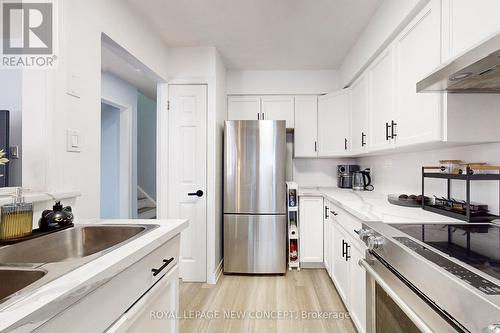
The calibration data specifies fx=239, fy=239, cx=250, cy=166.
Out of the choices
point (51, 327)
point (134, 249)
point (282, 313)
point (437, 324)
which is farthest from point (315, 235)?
point (51, 327)

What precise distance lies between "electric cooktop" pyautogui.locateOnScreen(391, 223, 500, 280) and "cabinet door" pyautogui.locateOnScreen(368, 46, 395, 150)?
0.83m

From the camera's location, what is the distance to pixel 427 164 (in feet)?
6.06

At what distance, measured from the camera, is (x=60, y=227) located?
3.43 feet

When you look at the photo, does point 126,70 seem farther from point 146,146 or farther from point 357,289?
point 357,289

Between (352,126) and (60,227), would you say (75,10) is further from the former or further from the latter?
(352,126)

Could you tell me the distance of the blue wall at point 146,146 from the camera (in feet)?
16.1

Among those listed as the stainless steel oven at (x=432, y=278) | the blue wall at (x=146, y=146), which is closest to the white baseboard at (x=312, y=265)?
the stainless steel oven at (x=432, y=278)

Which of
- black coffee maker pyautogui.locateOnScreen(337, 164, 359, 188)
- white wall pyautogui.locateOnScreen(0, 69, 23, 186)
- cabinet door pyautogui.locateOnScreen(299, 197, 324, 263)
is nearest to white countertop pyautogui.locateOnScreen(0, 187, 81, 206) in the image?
white wall pyautogui.locateOnScreen(0, 69, 23, 186)

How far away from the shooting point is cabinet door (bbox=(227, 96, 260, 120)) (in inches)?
129

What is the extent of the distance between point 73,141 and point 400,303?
5.53ft

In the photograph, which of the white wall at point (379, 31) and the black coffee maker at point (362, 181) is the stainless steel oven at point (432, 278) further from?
the black coffee maker at point (362, 181)

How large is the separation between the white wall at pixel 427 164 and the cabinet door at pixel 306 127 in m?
0.71

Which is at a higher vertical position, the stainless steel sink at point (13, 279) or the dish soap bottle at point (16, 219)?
the dish soap bottle at point (16, 219)

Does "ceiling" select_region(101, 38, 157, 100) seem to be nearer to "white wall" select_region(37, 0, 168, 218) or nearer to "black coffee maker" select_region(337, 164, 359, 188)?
"white wall" select_region(37, 0, 168, 218)
